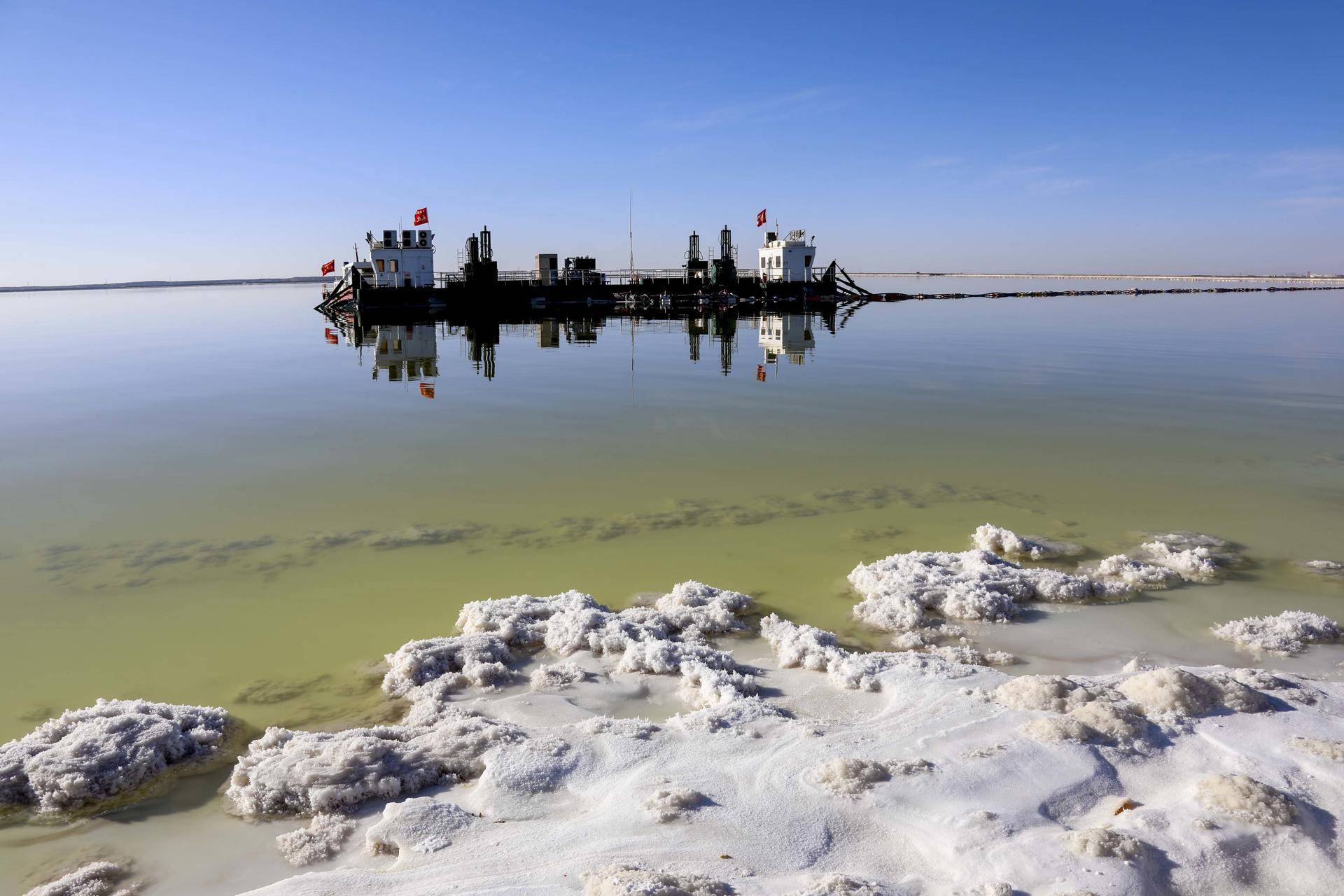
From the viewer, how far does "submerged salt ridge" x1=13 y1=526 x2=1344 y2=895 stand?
12.3 ft

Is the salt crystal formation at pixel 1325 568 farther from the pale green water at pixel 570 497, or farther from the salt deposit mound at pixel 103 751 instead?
the salt deposit mound at pixel 103 751

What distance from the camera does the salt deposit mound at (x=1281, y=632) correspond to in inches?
250

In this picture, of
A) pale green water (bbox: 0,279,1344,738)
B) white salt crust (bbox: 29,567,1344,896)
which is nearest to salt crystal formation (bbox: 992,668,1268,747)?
white salt crust (bbox: 29,567,1344,896)

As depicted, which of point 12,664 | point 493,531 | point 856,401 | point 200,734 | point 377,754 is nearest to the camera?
point 377,754

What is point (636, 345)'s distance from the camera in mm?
37094

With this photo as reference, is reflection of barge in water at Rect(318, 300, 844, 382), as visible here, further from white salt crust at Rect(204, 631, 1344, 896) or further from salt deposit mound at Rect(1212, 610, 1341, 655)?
white salt crust at Rect(204, 631, 1344, 896)

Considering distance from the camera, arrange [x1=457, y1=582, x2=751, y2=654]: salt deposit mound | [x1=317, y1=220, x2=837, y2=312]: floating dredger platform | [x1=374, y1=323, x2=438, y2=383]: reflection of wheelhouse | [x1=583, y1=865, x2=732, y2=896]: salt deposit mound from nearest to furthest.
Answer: [x1=583, y1=865, x2=732, y2=896]: salt deposit mound, [x1=457, y1=582, x2=751, y2=654]: salt deposit mound, [x1=374, y1=323, x2=438, y2=383]: reflection of wheelhouse, [x1=317, y1=220, x2=837, y2=312]: floating dredger platform

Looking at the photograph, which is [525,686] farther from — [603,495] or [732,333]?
[732,333]

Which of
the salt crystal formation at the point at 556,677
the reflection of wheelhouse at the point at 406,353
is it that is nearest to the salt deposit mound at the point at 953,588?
the salt crystal formation at the point at 556,677

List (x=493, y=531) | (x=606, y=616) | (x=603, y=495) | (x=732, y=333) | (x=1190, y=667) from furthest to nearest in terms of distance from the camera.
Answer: (x=732, y=333), (x=603, y=495), (x=493, y=531), (x=606, y=616), (x=1190, y=667)

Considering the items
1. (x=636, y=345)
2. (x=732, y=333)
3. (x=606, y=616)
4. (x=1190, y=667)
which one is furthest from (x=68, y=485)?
(x=732, y=333)

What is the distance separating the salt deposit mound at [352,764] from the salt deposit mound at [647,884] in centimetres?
142

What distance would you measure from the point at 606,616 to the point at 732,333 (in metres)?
37.7

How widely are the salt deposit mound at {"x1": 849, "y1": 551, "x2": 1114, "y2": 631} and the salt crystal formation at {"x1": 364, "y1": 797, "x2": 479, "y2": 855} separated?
4.08m
